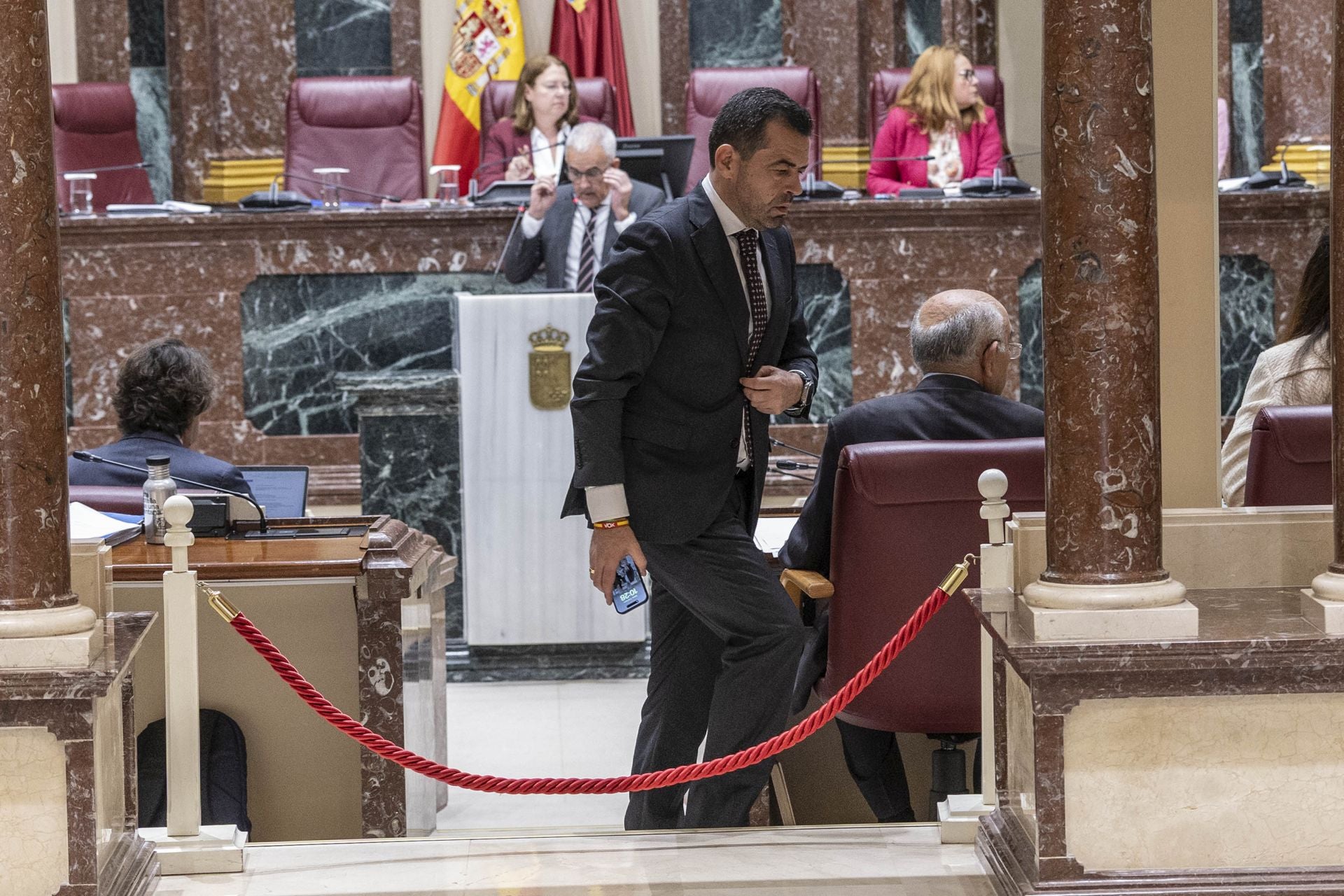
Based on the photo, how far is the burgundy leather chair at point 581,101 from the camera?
7441mm

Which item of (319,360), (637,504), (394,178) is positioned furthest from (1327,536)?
(394,178)

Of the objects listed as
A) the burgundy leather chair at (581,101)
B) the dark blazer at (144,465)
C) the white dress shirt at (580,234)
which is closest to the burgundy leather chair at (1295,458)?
the dark blazer at (144,465)

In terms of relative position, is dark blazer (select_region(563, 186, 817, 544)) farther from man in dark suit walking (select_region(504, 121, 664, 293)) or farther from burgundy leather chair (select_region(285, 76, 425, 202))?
burgundy leather chair (select_region(285, 76, 425, 202))

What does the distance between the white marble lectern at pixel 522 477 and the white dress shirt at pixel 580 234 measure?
558 millimetres

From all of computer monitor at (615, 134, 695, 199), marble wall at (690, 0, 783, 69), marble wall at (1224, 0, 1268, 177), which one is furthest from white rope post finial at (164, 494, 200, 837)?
marble wall at (1224, 0, 1268, 177)

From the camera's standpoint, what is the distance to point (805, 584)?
117 inches

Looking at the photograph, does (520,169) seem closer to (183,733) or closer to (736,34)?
(736,34)

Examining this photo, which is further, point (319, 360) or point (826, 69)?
point (826, 69)

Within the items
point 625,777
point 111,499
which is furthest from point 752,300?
point 111,499

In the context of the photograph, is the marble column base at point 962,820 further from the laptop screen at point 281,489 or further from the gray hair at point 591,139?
the gray hair at point 591,139

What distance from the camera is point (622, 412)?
2814 millimetres

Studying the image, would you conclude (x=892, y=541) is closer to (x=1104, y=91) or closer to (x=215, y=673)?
(x=1104, y=91)

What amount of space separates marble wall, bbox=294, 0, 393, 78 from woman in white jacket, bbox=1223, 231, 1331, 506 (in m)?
5.86

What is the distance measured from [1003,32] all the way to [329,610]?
6.12m
